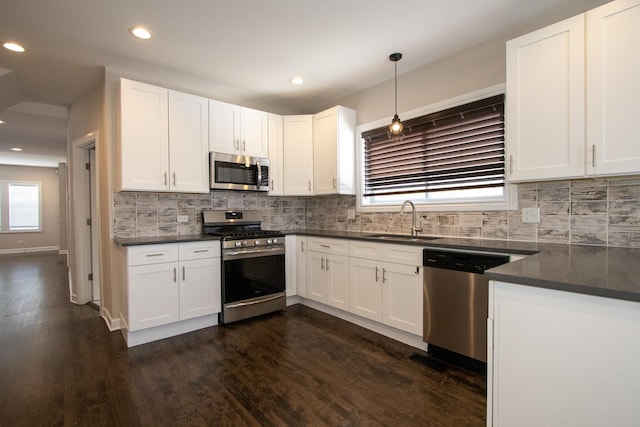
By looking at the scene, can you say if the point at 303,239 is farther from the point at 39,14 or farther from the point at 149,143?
the point at 39,14

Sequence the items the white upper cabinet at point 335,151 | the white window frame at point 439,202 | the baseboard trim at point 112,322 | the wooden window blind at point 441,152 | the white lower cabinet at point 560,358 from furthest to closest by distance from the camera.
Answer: the white upper cabinet at point 335,151, the baseboard trim at point 112,322, the wooden window blind at point 441,152, the white window frame at point 439,202, the white lower cabinet at point 560,358

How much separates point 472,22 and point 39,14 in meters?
3.24

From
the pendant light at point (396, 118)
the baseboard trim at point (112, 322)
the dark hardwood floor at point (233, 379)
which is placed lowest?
the dark hardwood floor at point (233, 379)

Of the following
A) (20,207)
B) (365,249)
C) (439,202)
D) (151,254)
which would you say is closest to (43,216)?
(20,207)

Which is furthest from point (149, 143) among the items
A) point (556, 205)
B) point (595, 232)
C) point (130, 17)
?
point (595, 232)

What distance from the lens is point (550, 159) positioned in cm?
204

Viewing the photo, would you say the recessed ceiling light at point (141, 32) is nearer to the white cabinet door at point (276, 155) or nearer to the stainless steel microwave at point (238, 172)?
the stainless steel microwave at point (238, 172)

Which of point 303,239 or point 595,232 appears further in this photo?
point 303,239

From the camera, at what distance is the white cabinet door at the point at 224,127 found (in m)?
3.51

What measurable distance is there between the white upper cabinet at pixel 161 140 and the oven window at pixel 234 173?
0.14 m

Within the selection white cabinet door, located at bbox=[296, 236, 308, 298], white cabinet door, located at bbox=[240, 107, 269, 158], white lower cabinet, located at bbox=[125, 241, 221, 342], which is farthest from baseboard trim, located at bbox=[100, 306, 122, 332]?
white cabinet door, located at bbox=[240, 107, 269, 158]

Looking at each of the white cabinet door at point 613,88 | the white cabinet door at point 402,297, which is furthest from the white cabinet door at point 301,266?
the white cabinet door at point 613,88

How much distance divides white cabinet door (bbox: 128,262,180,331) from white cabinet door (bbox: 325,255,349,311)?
1.56m

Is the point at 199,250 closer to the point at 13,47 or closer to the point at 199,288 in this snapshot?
the point at 199,288
